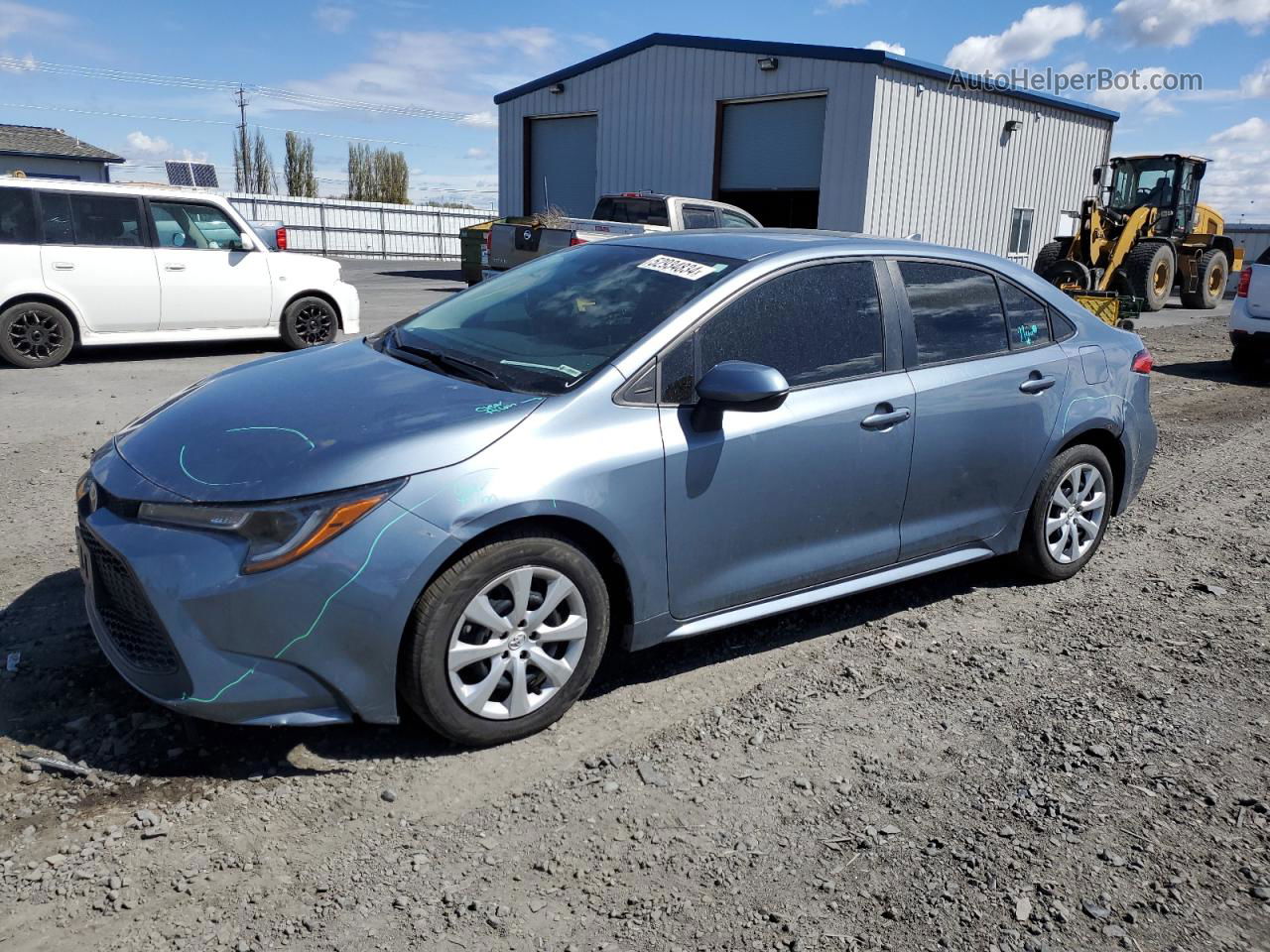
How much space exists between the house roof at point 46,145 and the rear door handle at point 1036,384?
46.3m

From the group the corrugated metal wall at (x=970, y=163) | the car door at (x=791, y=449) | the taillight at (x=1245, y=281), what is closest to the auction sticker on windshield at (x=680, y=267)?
the car door at (x=791, y=449)

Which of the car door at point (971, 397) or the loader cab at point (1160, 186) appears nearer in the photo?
the car door at point (971, 397)

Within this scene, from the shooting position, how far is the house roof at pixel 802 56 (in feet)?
65.0

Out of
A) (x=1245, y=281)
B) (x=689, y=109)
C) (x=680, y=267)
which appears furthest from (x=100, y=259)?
(x=689, y=109)

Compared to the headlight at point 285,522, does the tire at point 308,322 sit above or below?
below

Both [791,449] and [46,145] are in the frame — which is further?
[46,145]

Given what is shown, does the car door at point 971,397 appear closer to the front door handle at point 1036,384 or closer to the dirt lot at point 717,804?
the front door handle at point 1036,384

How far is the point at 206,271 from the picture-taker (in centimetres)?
1021

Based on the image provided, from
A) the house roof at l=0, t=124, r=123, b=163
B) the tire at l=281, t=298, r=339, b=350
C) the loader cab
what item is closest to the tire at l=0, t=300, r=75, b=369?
the tire at l=281, t=298, r=339, b=350

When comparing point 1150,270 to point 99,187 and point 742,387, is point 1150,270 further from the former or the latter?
point 742,387

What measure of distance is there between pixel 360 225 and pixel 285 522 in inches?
1399

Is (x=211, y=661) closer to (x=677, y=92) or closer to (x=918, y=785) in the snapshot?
(x=918, y=785)

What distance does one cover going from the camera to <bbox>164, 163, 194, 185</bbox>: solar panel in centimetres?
3640

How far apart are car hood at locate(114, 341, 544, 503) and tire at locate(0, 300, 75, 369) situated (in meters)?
6.95
